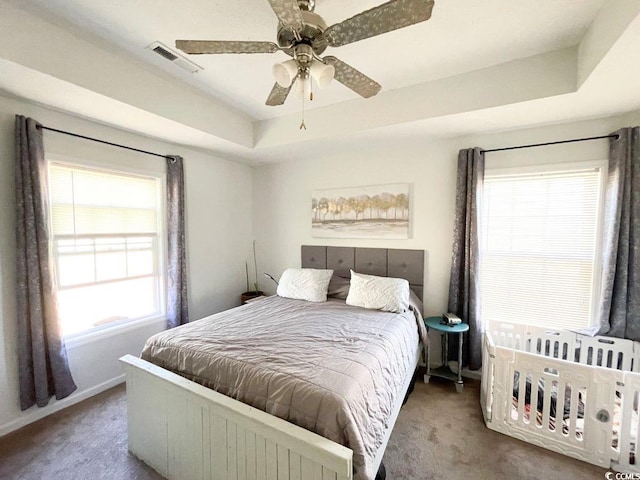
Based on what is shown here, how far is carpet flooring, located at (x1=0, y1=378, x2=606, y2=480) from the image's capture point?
165 centimetres

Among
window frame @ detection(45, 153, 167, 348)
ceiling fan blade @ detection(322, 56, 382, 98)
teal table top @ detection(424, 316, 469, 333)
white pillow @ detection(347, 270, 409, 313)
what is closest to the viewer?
ceiling fan blade @ detection(322, 56, 382, 98)

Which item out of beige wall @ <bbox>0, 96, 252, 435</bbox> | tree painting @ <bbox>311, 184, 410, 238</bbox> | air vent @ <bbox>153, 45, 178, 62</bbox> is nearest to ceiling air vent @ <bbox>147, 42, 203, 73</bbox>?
air vent @ <bbox>153, 45, 178, 62</bbox>

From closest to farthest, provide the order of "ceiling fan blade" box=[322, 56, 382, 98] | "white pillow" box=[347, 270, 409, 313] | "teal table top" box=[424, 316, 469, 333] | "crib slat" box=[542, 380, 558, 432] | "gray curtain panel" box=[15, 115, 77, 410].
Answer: "ceiling fan blade" box=[322, 56, 382, 98], "crib slat" box=[542, 380, 558, 432], "gray curtain panel" box=[15, 115, 77, 410], "teal table top" box=[424, 316, 469, 333], "white pillow" box=[347, 270, 409, 313]

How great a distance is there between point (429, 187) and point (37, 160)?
11.0 feet

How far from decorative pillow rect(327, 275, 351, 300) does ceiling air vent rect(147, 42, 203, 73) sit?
92.7 inches

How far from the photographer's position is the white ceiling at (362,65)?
59.6 inches

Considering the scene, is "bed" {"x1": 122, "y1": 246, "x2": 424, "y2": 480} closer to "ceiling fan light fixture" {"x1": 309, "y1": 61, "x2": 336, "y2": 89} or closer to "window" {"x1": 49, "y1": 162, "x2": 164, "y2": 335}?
"window" {"x1": 49, "y1": 162, "x2": 164, "y2": 335}

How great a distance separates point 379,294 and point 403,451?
119 cm

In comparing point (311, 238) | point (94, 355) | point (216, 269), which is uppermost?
point (311, 238)

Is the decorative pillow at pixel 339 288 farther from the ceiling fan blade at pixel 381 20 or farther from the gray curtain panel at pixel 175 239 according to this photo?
the ceiling fan blade at pixel 381 20

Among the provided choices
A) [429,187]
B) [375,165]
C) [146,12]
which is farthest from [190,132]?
[429,187]

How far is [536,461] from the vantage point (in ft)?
5.70

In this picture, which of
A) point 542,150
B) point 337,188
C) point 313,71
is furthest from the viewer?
point 337,188

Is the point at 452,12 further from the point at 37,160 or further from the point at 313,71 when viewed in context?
the point at 37,160
